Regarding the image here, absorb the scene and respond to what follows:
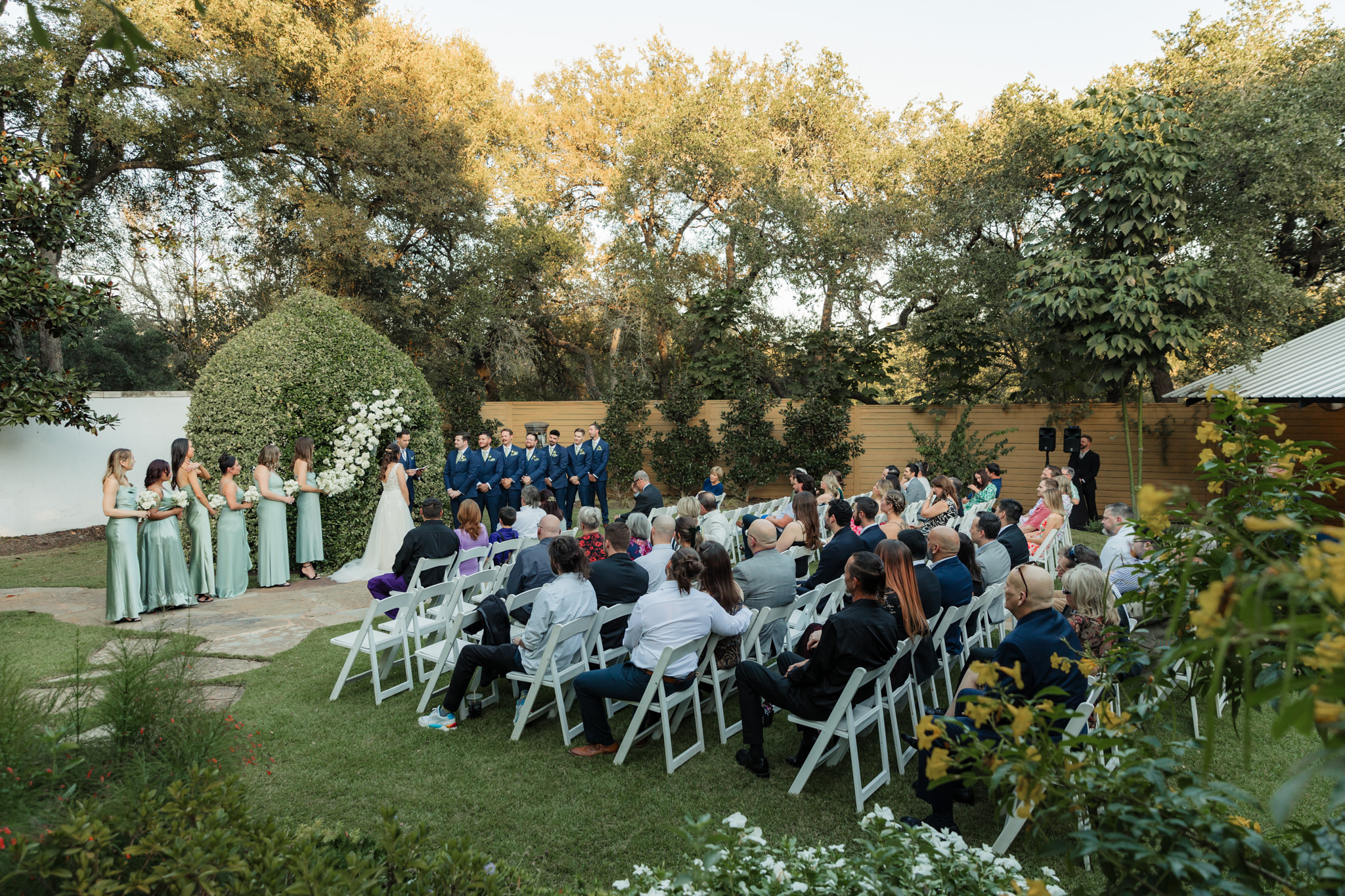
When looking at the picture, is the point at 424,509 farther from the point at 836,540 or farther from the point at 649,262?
the point at 649,262

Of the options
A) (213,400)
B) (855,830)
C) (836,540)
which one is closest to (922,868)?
(855,830)

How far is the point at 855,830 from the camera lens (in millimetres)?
3828

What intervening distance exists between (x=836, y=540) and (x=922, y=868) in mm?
3956

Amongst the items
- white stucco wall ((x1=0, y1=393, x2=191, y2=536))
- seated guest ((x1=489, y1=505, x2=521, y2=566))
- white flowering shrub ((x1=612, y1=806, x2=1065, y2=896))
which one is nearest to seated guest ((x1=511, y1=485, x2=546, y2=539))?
seated guest ((x1=489, y1=505, x2=521, y2=566))

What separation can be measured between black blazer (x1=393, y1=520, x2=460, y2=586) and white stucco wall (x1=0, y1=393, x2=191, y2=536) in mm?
8957

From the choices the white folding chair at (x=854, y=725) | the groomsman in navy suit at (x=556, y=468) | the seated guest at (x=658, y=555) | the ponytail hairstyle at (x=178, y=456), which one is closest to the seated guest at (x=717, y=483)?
the groomsman in navy suit at (x=556, y=468)

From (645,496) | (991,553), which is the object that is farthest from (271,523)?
(991,553)

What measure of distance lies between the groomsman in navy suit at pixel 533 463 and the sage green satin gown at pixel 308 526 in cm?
392

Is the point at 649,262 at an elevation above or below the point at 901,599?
above

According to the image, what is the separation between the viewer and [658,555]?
573cm

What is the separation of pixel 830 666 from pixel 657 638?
1.07 metres

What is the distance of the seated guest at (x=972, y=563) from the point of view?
220 inches

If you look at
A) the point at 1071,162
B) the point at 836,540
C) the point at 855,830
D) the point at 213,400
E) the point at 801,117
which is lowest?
the point at 855,830

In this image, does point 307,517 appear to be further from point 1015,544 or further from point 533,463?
point 1015,544
